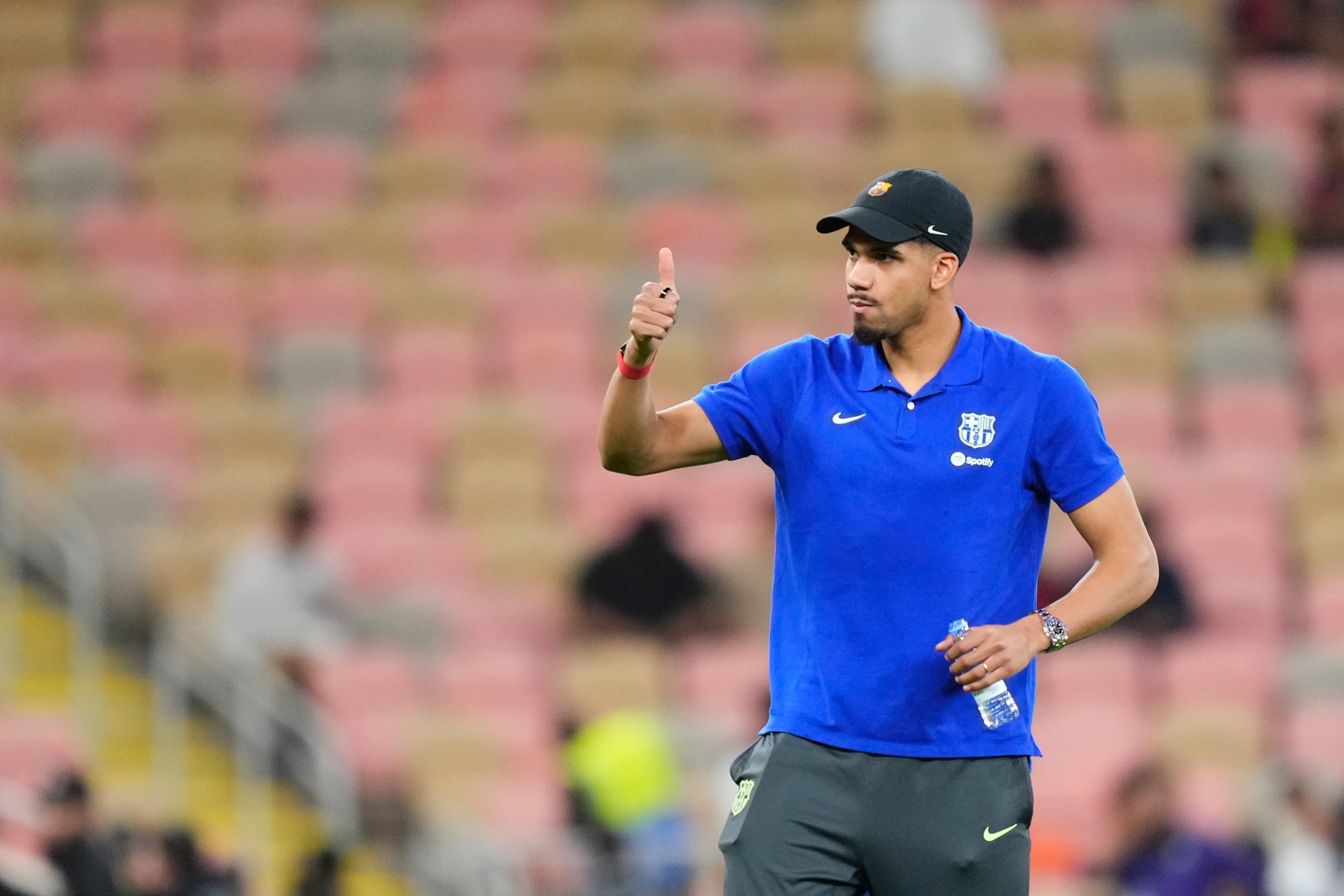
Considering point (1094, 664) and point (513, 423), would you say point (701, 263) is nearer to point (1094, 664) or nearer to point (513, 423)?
point (513, 423)

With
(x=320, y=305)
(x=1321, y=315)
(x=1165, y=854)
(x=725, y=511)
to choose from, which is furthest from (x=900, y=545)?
(x=1321, y=315)

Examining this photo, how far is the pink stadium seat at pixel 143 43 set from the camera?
12078 millimetres

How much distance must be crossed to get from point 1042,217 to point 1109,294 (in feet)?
2.08

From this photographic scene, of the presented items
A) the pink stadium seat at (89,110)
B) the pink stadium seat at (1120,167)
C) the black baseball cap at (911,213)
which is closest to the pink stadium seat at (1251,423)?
the pink stadium seat at (1120,167)

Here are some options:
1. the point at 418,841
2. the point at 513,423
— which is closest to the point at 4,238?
the point at 513,423

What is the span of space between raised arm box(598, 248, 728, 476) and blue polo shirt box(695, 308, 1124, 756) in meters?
0.05

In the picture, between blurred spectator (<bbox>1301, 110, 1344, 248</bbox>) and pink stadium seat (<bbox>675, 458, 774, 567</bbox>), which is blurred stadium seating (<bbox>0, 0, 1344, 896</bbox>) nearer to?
pink stadium seat (<bbox>675, 458, 774, 567</bbox>)

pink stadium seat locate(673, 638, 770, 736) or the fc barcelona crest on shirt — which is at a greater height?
the fc barcelona crest on shirt

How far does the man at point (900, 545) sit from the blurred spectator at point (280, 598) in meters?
5.22

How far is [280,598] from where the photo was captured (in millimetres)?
8531

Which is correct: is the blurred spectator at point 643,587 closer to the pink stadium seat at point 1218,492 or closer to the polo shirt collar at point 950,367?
the pink stadium seat at point 1218,492

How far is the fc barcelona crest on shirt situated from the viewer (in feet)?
11.4

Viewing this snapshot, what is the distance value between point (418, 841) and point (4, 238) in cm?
459

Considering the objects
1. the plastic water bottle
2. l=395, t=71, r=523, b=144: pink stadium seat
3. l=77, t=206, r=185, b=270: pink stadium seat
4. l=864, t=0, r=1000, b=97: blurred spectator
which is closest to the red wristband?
the plastic water bottle
